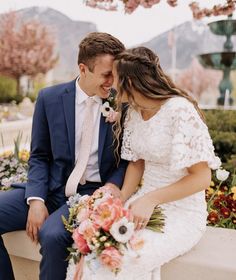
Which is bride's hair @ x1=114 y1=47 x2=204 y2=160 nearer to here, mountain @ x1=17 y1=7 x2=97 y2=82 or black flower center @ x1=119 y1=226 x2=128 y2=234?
black flower center @ x1=119 y1=226 x2=128 y2=234

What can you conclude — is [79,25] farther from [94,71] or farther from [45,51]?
[94,71]

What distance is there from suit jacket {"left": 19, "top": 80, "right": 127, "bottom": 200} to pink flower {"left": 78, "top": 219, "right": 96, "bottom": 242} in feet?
1.90

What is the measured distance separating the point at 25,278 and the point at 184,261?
3.70 ft

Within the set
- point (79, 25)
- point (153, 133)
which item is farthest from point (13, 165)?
point (79, 25)

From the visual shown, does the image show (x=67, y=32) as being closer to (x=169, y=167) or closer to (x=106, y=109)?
(x=106, y=109)

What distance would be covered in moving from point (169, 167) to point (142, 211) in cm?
29

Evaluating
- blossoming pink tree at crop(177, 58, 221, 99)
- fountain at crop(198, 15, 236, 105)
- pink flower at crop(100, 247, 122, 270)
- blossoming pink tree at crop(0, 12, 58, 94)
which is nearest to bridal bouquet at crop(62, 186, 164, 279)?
pink flower at crop(100, 247, 122, 270)

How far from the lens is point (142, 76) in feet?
6.12

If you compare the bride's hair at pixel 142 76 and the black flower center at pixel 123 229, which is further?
the bride's hair at pixel 142 76

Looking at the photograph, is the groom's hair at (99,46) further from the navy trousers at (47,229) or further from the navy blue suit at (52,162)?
the navy trousers at (47,229)

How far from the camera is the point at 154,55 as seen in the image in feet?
6.32

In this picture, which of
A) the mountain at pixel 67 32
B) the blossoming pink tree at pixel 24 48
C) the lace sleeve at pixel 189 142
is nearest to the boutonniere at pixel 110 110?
the lace sleeve at pixel 189 142

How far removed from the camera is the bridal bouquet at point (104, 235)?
161 cm

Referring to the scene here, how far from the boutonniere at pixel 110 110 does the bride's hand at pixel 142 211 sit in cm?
60
